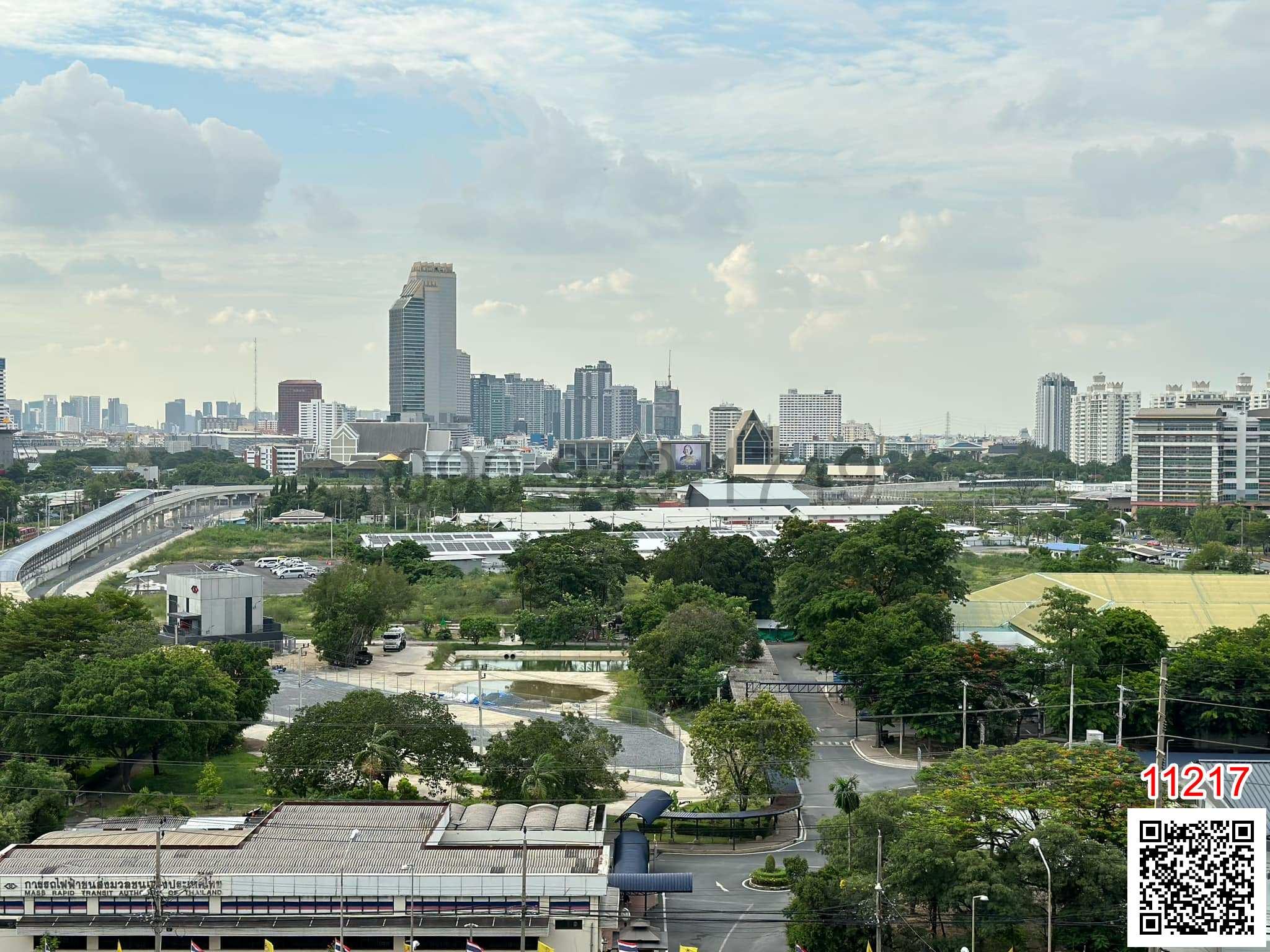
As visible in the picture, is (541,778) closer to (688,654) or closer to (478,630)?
(688,654)

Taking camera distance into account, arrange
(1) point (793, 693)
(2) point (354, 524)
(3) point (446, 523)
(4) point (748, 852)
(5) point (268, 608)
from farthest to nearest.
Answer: (2) point (354, 524) < (3) point (446, 523) < (5) point (268, 608) < (1) point (793, 693) < (4) point (748, 852)

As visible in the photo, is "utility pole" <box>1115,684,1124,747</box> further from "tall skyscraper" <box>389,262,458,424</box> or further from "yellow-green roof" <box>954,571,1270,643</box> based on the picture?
"tall skyscraper" <box>389,262,458,424</box>

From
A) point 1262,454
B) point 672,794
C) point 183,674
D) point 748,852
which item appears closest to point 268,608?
point 183,674

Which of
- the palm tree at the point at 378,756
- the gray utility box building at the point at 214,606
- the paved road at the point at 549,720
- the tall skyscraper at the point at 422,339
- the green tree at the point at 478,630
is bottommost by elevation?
the paved road at the point at 549,720

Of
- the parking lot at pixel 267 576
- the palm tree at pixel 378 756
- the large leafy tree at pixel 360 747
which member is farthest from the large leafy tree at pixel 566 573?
the palm tree at pixel 378 756

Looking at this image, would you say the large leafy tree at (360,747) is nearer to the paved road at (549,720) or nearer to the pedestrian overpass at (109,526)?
the paved road at (549,720)

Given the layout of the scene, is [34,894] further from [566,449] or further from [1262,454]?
[566,449]
